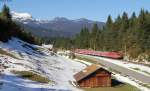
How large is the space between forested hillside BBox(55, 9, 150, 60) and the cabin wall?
5823 cm

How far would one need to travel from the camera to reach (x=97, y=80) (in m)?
63.1

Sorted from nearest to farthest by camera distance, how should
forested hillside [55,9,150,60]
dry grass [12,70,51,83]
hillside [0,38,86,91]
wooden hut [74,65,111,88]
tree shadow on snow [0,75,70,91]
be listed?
tree shadow on snow [0,75,70,91] < hillside [0,38,86,91] < dry grass [12,70,51,83] < wooden hut [74,65,111,88] < forested hillside [55,9,150,60]

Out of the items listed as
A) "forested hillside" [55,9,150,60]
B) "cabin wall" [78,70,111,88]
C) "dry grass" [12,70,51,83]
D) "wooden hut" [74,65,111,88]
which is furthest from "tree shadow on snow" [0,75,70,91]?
"forested hillside" [55,9,150,60]

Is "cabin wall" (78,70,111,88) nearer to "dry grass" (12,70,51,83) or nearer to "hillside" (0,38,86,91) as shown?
"hillside" (0,38,86,91)

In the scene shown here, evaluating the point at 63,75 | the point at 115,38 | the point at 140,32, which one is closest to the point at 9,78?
the point at 63,75

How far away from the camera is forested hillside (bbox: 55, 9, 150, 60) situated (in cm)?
12962

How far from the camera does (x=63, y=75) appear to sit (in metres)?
68.7

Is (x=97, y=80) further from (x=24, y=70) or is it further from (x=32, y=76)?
(x=24, y=70)

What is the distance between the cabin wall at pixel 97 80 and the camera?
204ft

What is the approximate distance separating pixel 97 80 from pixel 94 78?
25.3 inches

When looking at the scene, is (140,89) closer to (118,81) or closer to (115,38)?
(118,81)

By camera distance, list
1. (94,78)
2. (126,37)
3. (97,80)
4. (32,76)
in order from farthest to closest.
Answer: (126,37)
(97,80)
(94,78)
(32,76)

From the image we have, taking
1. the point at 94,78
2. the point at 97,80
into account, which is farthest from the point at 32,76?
the point at 97,80

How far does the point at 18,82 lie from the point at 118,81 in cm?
2369
